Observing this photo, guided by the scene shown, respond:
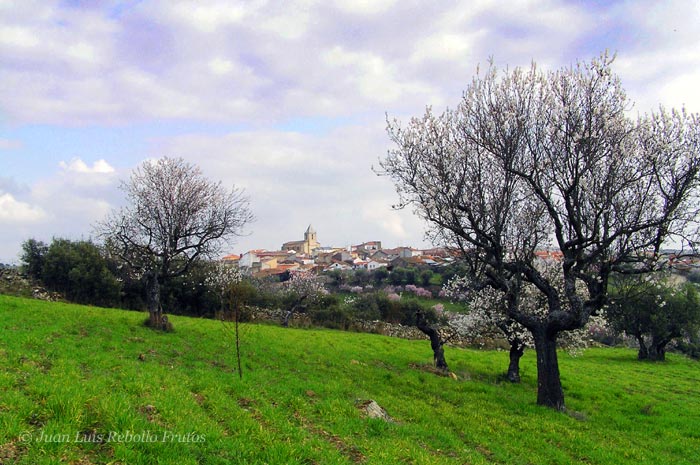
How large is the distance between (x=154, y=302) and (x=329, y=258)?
376 feet

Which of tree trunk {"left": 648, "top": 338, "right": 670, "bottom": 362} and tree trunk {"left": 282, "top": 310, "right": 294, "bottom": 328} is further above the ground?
tree trunk {"left": 282, "top": 310, "right": 294, "bottom": 328}

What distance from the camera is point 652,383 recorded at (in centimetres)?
2588

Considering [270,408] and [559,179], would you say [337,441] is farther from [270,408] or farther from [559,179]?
[559,179]

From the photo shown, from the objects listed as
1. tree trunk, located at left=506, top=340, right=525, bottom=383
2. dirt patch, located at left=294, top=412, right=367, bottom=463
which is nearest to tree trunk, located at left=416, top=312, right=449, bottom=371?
tree trunk, located at left=506, top=340, right=525, bottom=383

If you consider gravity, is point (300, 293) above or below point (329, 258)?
below

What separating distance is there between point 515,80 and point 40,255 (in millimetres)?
42442

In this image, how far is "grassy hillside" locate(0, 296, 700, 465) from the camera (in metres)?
6.92

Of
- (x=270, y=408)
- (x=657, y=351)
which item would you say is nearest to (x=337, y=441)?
(x=270, y=408)

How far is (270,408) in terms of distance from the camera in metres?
9.97

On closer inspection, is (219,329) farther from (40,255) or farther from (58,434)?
(40,255)

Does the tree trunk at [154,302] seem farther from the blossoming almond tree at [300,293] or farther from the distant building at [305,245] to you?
the distant building at [305,245]

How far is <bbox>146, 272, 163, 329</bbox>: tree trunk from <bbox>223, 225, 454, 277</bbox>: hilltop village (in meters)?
14.6

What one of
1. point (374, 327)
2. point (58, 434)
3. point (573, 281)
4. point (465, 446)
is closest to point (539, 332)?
point (573, 281)

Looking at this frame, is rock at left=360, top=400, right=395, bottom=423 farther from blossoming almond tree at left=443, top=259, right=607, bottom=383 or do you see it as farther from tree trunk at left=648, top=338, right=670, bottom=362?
tree trunk at left=648, top=338, right=670, bottom=362
